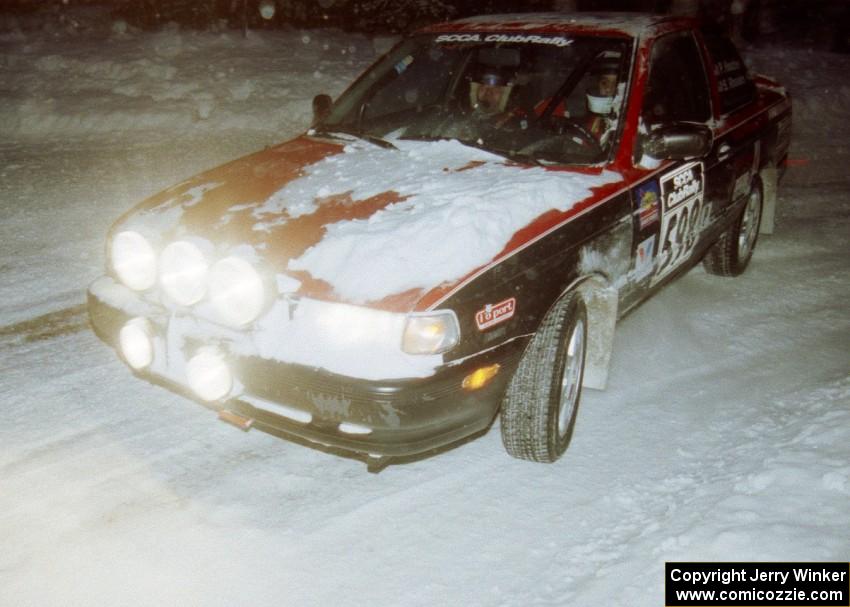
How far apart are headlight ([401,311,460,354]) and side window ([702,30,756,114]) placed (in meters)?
2.58

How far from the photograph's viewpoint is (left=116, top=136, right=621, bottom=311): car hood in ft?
8.68

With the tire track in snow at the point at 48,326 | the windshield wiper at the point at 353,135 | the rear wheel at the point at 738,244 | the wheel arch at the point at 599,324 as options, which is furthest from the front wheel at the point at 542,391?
the tire track in snow at the point at 48,326

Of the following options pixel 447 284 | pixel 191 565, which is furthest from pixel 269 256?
pixel 191 565

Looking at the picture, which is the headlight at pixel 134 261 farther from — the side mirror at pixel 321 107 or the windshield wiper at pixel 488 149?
the side mirror at pixel 321 107

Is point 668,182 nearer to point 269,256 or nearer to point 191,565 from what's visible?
point 269,256

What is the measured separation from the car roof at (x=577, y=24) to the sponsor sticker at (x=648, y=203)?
0.79 m

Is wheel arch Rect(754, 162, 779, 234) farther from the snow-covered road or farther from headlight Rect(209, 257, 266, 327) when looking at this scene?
headlight Rect(209, 257, 266, 327)

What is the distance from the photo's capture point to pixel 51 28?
594 inches

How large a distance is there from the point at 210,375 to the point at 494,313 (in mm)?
981

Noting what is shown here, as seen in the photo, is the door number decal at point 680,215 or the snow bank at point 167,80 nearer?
the door number decal at point 680,215

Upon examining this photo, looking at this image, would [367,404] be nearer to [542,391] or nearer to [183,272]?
[542,391]

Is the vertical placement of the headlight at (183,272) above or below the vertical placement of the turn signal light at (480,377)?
above

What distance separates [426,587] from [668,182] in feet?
7.04

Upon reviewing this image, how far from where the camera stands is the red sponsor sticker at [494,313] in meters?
2.61
